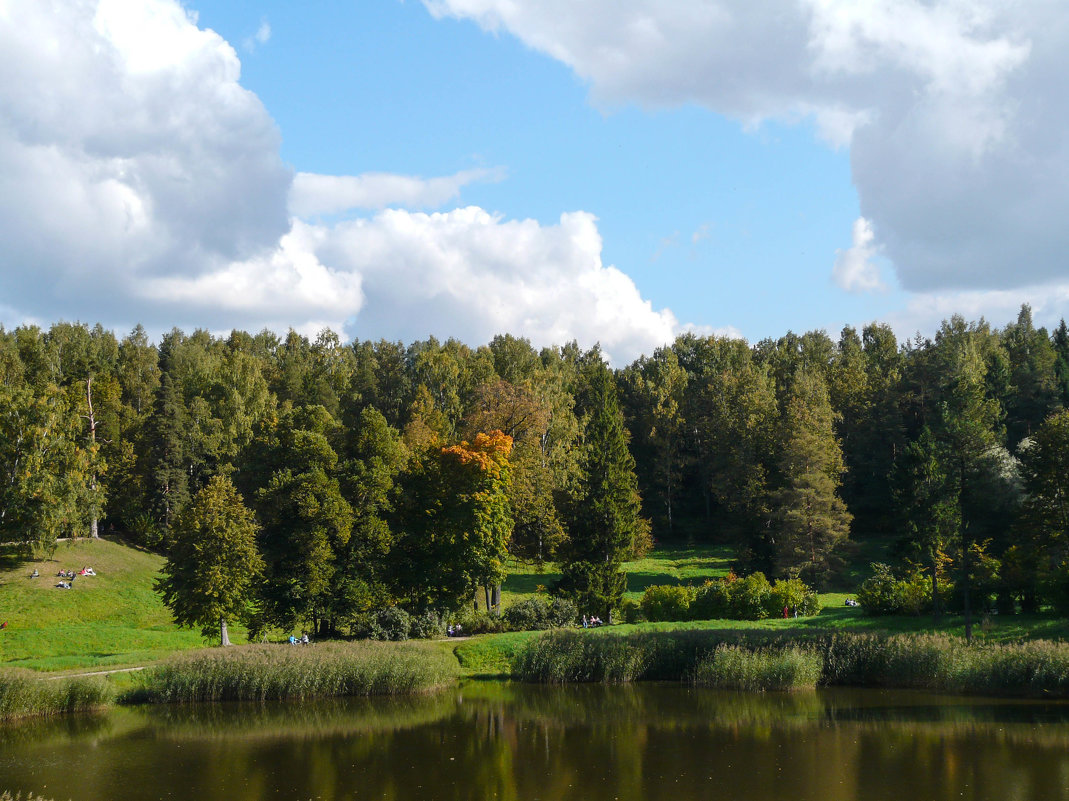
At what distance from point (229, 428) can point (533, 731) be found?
6208 centimetres

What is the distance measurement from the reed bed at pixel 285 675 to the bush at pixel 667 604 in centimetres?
1561

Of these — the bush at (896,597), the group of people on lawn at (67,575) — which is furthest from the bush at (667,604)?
the group of people on lawn at (67,575)

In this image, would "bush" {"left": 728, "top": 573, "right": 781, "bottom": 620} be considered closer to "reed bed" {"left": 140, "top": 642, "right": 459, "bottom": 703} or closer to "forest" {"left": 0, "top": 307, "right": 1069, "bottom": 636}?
"forest" {"left": 0, "top": 307, "right": 1069, "bottom": 636}

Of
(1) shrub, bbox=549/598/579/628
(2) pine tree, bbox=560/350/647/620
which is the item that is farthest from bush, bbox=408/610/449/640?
(2) pine tree, bbox=560/350/647/620

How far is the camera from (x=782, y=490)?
6362 centimetres

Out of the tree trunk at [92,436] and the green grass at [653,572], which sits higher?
the tree trunk at [92,436]

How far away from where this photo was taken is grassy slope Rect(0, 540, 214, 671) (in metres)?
44.6

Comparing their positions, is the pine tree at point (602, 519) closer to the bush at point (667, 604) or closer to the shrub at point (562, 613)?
the shrub at point (562, 613)

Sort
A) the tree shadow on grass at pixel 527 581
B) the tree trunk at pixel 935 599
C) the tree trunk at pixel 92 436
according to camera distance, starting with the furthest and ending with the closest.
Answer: the tree trunk at pixel 92 436 → the tree shadow on grass at pixel 527 581 → the tree trunk at pixel 935 599

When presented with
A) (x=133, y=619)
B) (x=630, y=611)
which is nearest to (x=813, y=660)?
(x=630, y=611)

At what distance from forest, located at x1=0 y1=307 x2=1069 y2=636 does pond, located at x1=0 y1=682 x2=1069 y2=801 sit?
11777 millimetres

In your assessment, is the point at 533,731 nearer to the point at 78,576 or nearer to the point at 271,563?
the point at 271,563

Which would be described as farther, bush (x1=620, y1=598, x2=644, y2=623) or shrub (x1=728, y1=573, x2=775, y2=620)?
bush (x1=620, y1=598, x2=644, y2=623)

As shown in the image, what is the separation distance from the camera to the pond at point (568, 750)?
2230cm
